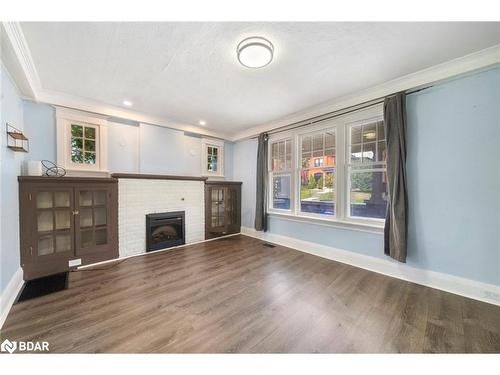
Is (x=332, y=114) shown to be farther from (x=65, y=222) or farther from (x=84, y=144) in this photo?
(x=65, y=222)

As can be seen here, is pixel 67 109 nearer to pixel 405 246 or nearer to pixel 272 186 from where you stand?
pixel 272 186

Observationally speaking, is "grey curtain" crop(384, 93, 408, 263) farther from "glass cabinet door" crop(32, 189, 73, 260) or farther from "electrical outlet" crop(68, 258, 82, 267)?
"glass cabinet door" crop(32, 189, 73, 260)

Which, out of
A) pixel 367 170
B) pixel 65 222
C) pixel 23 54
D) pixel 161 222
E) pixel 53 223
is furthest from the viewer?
pixel 161 222

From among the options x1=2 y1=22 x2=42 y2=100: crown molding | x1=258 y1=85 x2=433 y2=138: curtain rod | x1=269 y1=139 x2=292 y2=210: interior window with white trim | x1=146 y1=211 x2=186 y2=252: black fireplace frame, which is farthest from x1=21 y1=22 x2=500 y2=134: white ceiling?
x1=146 y1=211 x2=186 y2=252: black fireplace frame

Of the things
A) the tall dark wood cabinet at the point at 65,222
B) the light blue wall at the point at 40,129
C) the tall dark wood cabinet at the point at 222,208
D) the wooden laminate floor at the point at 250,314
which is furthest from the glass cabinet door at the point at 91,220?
the tall dark wood cabinet at the point at 222,208

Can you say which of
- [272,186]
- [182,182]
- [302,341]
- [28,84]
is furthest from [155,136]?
[302,341]

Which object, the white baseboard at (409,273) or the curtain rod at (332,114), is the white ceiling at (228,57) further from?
the white baseboard at (409,273)

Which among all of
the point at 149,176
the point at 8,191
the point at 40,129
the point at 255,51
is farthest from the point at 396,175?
the point at 40,129

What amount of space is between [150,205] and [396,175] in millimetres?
4016

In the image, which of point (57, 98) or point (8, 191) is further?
point (57, 98)

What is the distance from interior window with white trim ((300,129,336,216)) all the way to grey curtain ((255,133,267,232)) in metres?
0.86

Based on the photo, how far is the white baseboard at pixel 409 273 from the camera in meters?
2.04

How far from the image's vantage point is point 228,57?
6.77 feet

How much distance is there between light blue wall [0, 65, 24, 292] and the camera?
1.88m
